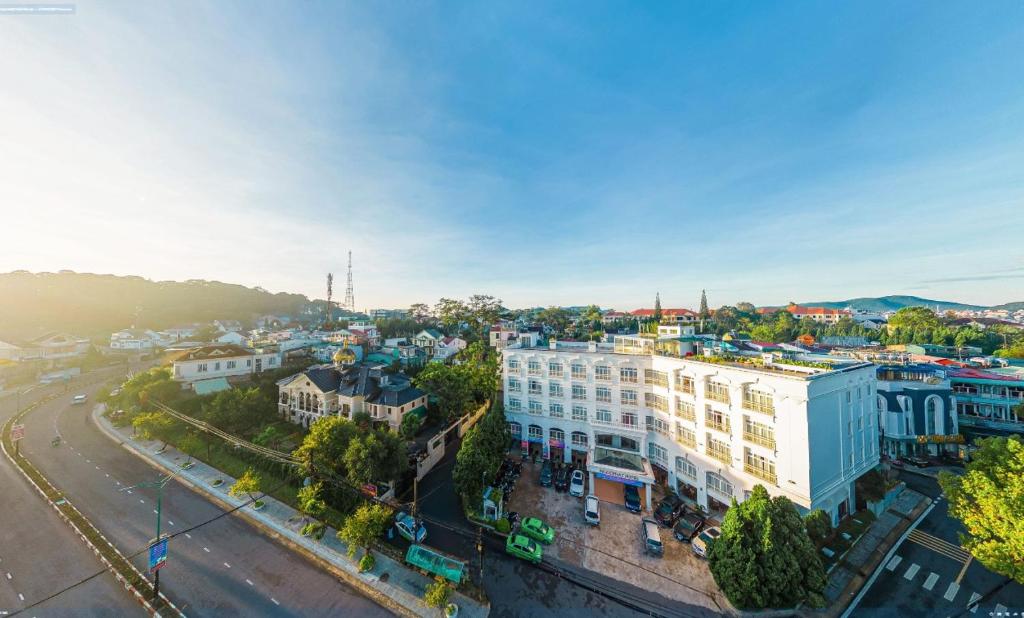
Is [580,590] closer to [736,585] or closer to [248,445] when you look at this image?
[736,585]

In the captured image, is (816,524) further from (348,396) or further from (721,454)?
(348,396)


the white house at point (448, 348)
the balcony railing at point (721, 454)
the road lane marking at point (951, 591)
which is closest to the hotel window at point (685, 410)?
the balcony railing at point (721, 454)

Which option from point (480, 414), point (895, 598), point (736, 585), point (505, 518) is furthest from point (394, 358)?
point (895, 598)

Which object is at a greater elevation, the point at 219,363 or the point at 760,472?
the point at 219,363

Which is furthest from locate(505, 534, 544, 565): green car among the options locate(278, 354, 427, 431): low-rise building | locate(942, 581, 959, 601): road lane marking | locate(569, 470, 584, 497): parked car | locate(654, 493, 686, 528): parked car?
locate(942, 581, 959, 601): road lane marking

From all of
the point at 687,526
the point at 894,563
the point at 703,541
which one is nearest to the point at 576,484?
the point at 687,526
